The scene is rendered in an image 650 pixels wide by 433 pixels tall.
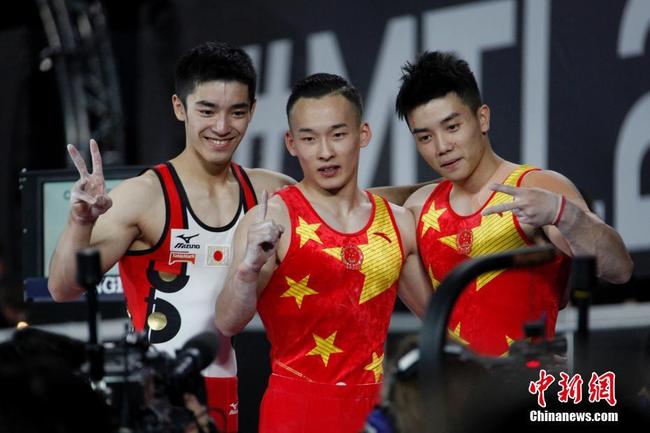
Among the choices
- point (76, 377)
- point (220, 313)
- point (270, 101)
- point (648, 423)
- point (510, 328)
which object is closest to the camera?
point (648, 423)

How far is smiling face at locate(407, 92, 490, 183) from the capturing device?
3.36m

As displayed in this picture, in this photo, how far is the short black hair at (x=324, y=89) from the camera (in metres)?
3.30

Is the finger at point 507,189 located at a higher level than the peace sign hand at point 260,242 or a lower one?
higher

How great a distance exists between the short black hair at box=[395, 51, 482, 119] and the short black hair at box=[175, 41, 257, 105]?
0.56 meters

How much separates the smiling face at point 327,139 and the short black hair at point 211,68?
0.32 m

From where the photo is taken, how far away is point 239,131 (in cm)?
349

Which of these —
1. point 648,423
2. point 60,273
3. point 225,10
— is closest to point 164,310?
point 60,273

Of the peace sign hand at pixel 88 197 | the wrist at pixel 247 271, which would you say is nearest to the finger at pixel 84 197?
the peace sign hand at pixel 88 197

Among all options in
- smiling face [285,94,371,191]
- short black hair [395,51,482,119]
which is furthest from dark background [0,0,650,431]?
short black hair [395,51,482,119]

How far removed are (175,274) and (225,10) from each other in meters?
3.63

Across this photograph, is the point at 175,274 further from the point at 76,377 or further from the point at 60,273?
the point at 76,377

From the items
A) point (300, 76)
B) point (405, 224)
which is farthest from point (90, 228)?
point (300, 76)

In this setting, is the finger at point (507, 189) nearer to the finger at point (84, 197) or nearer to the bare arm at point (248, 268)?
the bare arm at point (248, 268)

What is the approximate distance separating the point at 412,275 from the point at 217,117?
86 centimetres
